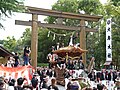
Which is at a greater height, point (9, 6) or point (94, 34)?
point (9, 6)

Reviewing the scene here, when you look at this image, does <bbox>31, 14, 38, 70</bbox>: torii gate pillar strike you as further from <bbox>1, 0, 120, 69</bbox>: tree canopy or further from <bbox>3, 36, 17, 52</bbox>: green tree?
<bbox>3, 36, 17, 52</bbox>: green tree

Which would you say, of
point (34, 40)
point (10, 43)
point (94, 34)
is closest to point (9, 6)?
point (34, 40)

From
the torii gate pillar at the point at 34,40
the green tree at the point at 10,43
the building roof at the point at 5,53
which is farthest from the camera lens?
the green tree at the point at 10,43

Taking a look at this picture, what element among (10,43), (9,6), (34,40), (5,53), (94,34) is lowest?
(10,43)

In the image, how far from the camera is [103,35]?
107 feet

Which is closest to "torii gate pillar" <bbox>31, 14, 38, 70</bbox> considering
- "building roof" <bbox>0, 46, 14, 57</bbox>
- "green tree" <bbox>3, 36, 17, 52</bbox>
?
"building roof" <bbox>0, 46, 14, 57</bbox>

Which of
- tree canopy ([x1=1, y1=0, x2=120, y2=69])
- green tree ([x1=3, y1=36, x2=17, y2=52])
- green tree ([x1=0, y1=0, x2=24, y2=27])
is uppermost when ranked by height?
green tree ([x1=0, y1=0, x2=24, y2=27])

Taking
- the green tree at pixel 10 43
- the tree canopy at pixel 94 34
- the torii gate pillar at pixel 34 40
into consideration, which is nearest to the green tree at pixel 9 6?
the torii gate pillar at pixel 34 40

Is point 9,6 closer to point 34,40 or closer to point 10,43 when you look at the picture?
point 34,40

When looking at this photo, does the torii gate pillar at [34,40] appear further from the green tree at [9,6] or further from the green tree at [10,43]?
the green tree at [10,43]

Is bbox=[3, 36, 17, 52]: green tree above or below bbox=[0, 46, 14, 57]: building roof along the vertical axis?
below

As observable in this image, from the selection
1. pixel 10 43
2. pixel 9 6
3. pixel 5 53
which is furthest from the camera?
pixel 10 43

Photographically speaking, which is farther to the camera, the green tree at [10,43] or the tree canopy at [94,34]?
the green tree at [10,43]

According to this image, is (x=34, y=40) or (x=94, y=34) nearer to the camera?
(x=34, y=40)
